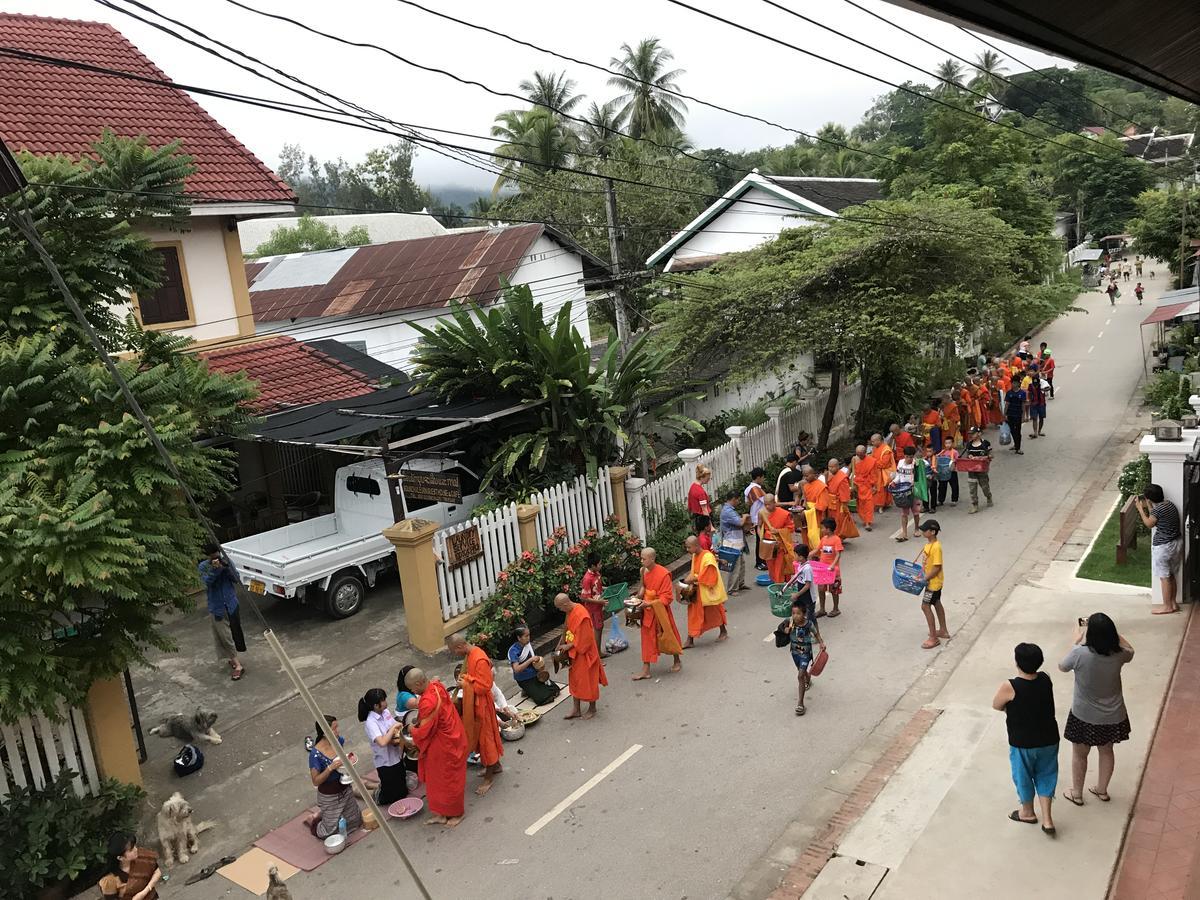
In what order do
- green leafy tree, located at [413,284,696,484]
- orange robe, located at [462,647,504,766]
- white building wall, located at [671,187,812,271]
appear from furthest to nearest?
white building wall, located at [671,187,812,271] → green leafy tree, located at [413,284,696,484] → orange robe, located at [462,647,504,766]

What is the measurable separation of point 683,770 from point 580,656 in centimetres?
146

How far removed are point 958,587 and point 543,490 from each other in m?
5.40

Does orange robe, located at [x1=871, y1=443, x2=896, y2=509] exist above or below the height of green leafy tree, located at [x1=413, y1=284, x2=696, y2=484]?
below

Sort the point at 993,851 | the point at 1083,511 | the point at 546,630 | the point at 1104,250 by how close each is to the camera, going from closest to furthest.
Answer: the point at 993,851 < the point at 546,630 < the point at 1083,511 < the point at 1104,250

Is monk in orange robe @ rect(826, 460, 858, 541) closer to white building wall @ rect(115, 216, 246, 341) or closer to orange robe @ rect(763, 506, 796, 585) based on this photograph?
orange robe @ rect(763, 506, 796, 585)

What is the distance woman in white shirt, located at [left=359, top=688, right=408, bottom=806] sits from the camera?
7629 millimetres

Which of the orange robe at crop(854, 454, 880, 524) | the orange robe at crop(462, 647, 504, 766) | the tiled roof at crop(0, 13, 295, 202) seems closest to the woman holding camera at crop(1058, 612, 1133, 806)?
the orange robe at crop(462, 647, 504, 766)

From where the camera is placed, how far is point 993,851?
630cm

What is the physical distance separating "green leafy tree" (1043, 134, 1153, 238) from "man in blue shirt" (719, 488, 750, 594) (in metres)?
48.6

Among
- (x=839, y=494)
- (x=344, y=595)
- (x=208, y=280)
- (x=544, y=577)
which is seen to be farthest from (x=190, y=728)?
(x=839, y=494)

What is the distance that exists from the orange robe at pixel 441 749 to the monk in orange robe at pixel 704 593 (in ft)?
11.6

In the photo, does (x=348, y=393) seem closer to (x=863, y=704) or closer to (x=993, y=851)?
(x=863, y=704)

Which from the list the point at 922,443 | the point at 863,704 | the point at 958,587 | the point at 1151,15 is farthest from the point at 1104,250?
the point at 1151,15

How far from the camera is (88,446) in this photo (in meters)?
7.34
